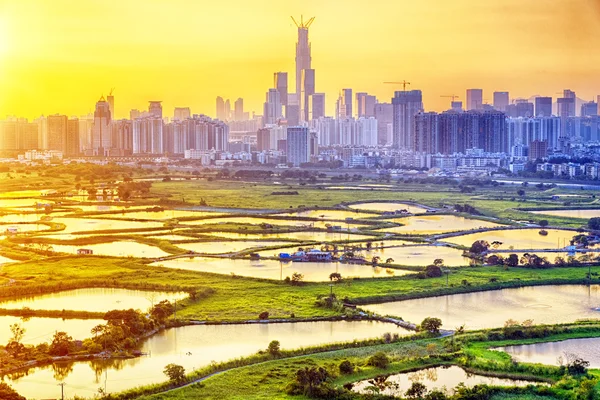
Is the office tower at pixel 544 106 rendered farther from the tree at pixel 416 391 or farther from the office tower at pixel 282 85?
the tree at pixel 416 391

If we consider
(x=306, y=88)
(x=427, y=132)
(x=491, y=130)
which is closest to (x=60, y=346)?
(x=427, y=132)

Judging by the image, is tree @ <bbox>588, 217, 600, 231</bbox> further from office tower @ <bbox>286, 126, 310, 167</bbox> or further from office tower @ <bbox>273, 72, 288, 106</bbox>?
office tower @ <bbox>273, 72, 288, 106</bbox>

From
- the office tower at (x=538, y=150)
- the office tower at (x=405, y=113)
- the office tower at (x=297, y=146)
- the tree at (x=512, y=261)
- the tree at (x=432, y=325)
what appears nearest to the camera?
the tree at (x=432, y=325)

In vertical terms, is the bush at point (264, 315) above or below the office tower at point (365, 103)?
below

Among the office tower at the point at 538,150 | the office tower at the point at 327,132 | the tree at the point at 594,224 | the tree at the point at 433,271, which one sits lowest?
the tree at the point at 433,271

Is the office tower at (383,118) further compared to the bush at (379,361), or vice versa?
the office tower at (383,118)

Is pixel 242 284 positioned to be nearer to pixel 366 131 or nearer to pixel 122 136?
pixel 122 136

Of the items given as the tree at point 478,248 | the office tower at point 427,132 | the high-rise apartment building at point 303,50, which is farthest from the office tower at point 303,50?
the tree at point 478,248
